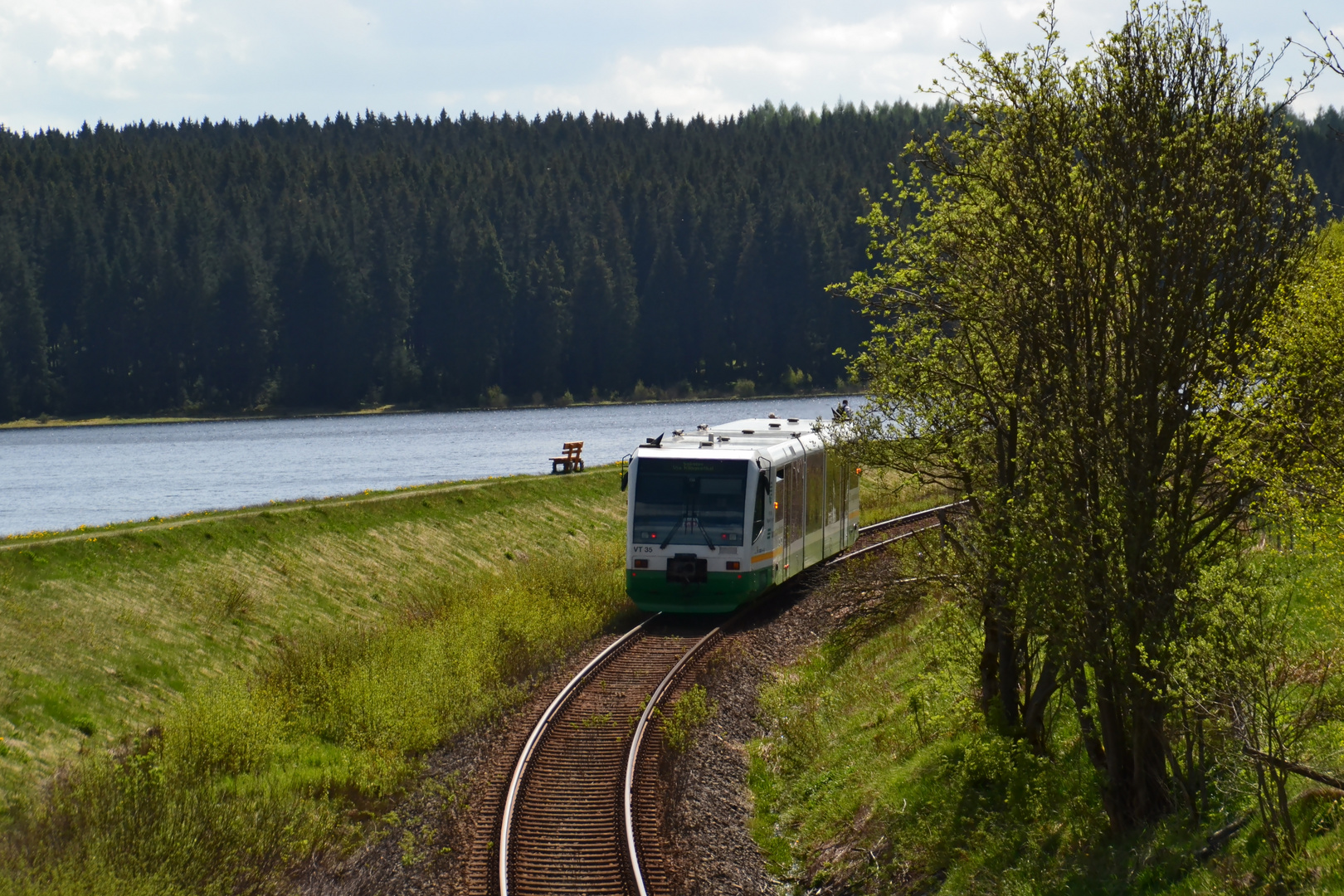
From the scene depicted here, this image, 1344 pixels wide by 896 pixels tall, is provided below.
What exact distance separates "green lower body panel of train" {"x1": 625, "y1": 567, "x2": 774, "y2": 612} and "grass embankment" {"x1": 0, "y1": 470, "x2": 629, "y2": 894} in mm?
1328

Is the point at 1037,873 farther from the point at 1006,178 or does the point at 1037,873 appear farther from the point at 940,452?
the point at 1006,178

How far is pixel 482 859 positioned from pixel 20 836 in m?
4.47

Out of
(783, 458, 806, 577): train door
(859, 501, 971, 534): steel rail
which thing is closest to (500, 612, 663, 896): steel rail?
(783, 458, 806, 577): train door

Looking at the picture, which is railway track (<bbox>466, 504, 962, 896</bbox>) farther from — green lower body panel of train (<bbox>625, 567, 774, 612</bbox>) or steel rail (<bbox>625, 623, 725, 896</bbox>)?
green lower body panel of train (<bbox>625, 567, 774, 612</bbox>)

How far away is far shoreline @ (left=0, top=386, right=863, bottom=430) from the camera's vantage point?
10256cm

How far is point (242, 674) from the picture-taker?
1864cm

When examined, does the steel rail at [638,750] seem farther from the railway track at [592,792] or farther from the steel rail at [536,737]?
the steel rail at [536,737]

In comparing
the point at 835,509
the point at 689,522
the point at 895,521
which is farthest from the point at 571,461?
→ the point at 689,522

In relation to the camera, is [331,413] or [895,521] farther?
[331,413]

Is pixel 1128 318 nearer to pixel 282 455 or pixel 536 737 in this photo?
pixel 536 737

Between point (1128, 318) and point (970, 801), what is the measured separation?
5693 millimetres

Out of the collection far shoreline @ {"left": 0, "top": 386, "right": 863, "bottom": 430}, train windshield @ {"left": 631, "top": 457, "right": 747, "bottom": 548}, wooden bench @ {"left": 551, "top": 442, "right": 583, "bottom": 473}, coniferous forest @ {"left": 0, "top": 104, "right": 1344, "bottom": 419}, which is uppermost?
coniferous forest @ {"left": 0, "top": 104, "right": 1344, "bottom": 419}

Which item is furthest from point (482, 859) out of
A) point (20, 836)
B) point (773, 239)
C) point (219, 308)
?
point (773, 239)

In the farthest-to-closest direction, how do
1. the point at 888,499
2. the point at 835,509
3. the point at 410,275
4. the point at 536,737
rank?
the point at 410,275
the point at 888,499
the point at 835,509
the point at 536,737
